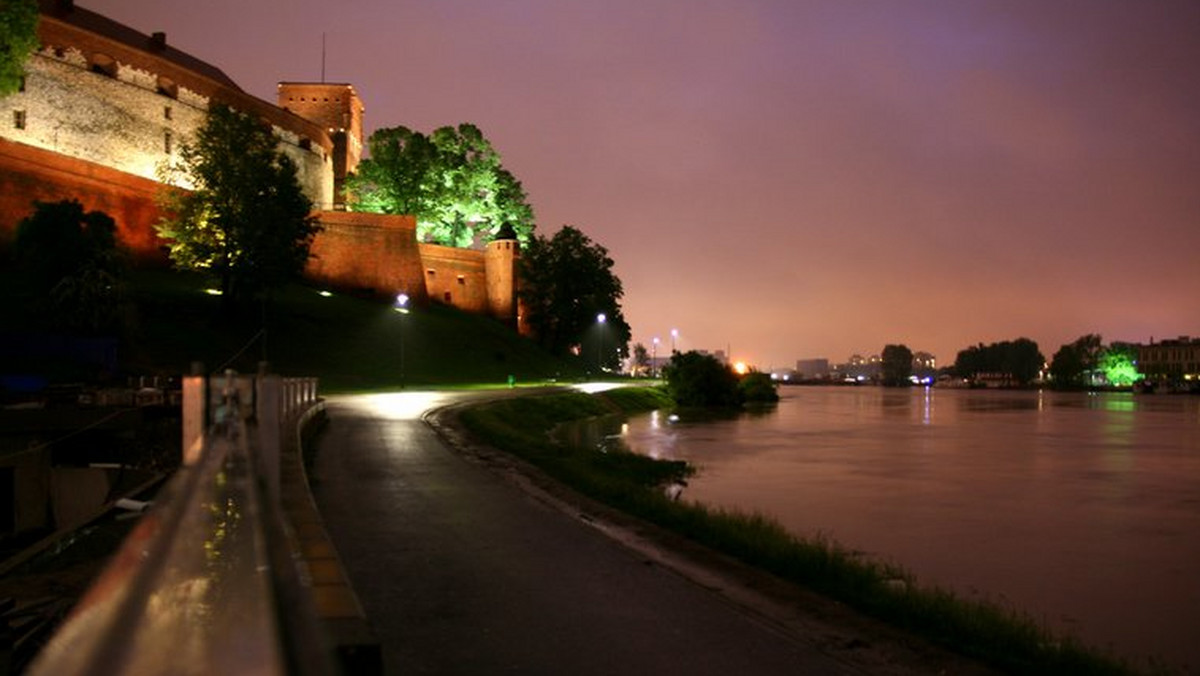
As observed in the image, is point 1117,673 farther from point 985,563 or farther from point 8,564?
point 8,564

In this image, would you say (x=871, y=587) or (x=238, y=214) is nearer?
(x=871, y=587)

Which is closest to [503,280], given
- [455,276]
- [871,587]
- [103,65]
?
[455,276]

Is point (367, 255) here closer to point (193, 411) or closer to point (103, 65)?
point (103, 65)

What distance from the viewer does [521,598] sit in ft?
26.2

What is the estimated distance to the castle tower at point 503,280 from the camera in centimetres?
8788

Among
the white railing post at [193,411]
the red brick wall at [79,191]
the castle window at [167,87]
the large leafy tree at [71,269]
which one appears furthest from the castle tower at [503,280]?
the white railing post at [193,411]

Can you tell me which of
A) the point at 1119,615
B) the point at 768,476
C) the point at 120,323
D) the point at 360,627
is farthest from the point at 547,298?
the point at 360,627

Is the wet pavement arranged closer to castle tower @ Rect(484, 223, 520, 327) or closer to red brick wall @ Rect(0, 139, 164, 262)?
red brick wall @ Rect(0, 139, 164, 262)

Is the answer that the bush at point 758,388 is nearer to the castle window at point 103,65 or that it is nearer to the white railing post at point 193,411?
the castle window at point 103,65

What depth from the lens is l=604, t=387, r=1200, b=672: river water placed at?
12812mm

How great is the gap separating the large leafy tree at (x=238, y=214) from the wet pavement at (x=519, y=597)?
4132cm

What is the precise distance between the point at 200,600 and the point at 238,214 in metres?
52.5

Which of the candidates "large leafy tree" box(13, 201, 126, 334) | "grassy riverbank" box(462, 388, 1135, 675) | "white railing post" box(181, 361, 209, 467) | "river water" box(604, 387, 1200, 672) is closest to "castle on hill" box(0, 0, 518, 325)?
"large leafy tree" box(13, 201, 126, 334)

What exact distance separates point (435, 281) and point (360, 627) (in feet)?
271
